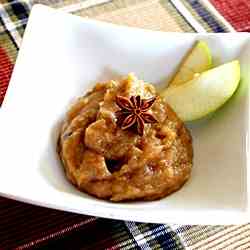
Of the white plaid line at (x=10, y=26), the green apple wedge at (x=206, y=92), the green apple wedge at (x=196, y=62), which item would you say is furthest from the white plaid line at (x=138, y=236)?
the white plaid line at (x=10, y=26)

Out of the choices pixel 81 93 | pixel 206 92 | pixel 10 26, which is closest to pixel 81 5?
pixel 10 26

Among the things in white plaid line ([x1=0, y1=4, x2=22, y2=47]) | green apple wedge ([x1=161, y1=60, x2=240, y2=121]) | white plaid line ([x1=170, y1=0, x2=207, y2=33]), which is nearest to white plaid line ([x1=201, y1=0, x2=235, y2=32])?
white plaid line ([x1=170, y1=0, x2=207, y2=33])

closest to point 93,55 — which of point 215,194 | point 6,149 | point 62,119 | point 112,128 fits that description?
point 62,119

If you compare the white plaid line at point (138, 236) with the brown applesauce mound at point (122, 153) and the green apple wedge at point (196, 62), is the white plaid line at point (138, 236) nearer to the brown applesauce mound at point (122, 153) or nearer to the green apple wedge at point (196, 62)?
the brown applesauce mound at point (122, 153)

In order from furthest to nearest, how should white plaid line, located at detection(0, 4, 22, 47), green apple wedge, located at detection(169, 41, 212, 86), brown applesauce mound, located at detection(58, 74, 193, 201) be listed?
white plaid line, located at detection(0, 4, 22, 47) → green apple wedge, located at detection(169, 41, 212, 86) → brown applesauce mound, located at detection(58, 74, 193, 201)

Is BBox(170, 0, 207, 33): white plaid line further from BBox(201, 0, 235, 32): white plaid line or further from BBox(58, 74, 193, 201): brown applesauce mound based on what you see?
BBox(58, 74, 193, 201): brown applesauce mound

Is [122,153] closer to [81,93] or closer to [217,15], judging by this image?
[81,93]
